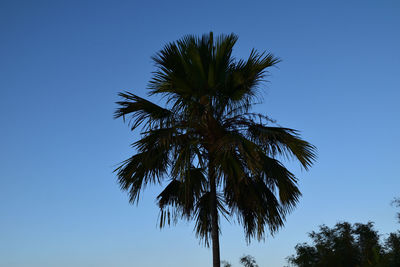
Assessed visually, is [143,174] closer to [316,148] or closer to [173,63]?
[173,63]

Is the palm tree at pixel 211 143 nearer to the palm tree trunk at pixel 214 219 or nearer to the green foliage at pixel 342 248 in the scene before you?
the palm tree trunk at pixel 214 219

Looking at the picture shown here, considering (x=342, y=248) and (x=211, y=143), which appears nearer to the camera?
(x=211, y=143)

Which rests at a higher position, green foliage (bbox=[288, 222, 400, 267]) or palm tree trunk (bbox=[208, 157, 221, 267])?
green foliage (bbox=[288, 222, 400, 267])

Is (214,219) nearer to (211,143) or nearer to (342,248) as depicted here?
(211,143)

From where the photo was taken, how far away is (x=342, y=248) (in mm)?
24406

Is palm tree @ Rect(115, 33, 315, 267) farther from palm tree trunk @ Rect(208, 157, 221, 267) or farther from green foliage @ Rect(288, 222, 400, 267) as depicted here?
green foliage @ Rect(288, 222, 400, 267)

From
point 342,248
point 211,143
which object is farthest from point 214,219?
point 342,248

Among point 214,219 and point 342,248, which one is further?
point 342,248

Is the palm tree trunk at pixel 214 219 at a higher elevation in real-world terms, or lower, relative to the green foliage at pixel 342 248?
lower

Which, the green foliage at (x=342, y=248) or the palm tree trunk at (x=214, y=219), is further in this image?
the green foliage at (x=342, y=248)

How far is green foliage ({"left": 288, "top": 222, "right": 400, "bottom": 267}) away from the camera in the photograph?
77.7ft

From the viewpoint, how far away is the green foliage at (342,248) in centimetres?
2369

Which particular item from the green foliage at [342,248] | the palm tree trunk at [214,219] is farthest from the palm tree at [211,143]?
the green foliage at [342,248]

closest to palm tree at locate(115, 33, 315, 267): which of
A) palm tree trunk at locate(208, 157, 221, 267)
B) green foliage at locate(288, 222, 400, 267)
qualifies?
palm tree trunk at locate(208, 157, 221, 267)
